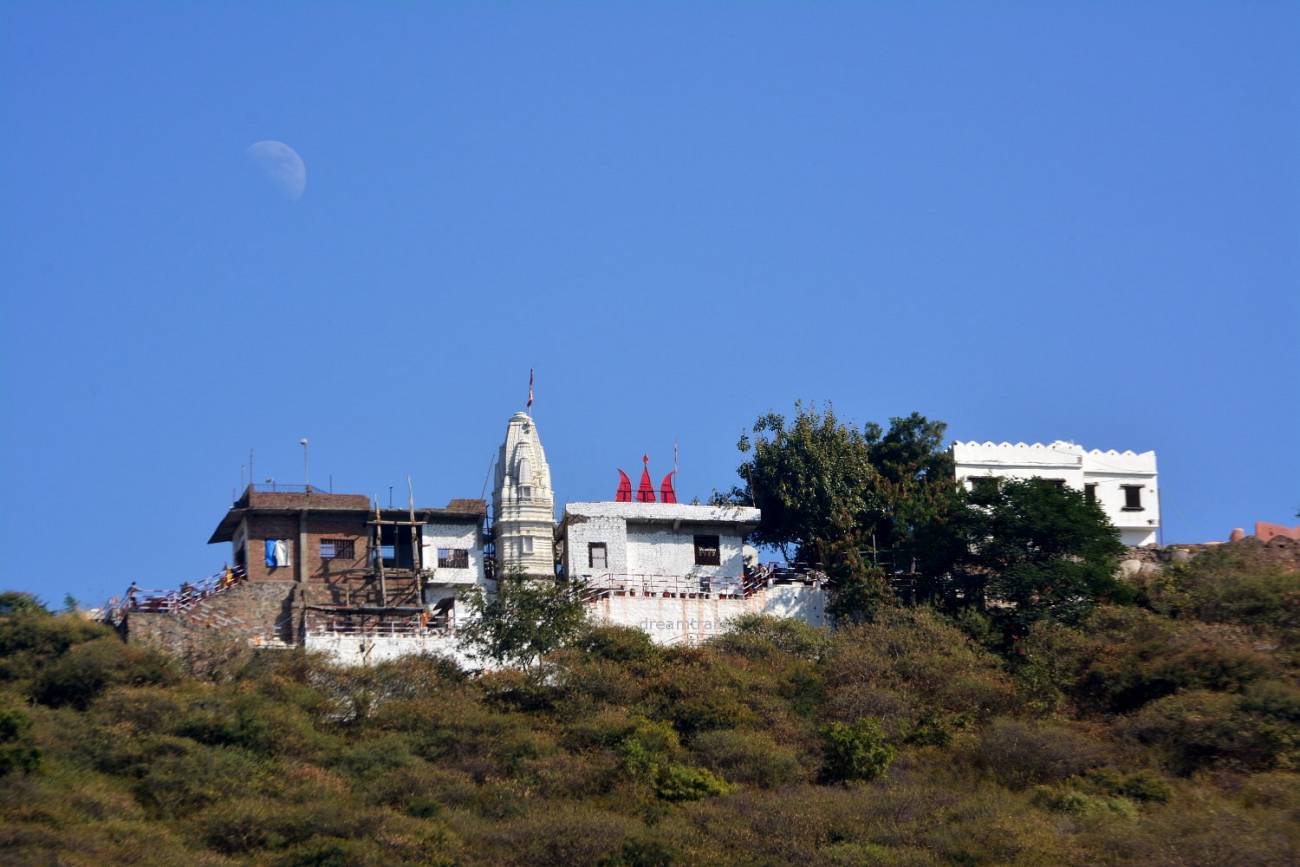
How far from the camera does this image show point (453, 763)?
50.1 m

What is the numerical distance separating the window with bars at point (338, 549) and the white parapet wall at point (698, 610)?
7.54m

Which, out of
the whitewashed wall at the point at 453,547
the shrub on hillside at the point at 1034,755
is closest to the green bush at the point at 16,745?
the whitewashed wall at the point at 453,547

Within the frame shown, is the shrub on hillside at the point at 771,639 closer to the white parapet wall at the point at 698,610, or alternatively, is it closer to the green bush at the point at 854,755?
the white parapet wall at the point at 698,610

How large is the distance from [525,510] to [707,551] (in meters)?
6.13

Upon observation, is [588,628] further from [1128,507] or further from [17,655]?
[1128,507]

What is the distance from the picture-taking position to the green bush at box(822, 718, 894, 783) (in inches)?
1953

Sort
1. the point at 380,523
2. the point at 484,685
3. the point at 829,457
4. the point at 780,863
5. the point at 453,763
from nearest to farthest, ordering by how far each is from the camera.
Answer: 1. the point at 780,863
2. the point at 453,763
3. the point at 484,685
4. the point at 380,523
5. the point at 829,457

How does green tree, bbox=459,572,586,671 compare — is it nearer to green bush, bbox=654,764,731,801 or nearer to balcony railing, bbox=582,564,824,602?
balcony railing, bbox=582,564,824,602

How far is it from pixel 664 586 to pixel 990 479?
34.1 feet

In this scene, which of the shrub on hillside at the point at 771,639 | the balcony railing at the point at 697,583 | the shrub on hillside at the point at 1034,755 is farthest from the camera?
the balcony railing at the point at 697,583

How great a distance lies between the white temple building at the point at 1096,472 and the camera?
66750mm

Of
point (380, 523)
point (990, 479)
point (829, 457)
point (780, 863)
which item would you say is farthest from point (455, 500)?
point (780, 863)

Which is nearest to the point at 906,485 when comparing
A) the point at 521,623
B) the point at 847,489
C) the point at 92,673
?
the point at 847,489

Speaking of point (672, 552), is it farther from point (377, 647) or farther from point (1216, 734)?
point (1216, 734)
